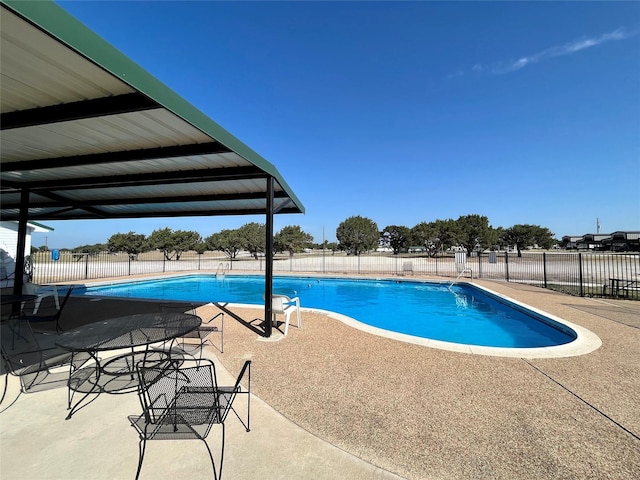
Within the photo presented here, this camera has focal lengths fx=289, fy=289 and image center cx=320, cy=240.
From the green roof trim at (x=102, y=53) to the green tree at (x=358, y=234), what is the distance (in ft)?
153

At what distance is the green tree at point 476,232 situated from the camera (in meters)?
37.1

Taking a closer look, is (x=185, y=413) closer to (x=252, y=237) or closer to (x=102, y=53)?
(x=102, y=53)

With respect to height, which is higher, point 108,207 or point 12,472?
point 108,207

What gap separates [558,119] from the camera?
1416 centimetres

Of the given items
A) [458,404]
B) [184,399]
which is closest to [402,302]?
[458,404]

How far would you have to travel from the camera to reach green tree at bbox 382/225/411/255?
51.7 metres

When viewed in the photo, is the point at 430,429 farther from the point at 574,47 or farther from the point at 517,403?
the point at 574,47

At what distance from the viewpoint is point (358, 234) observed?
162ft

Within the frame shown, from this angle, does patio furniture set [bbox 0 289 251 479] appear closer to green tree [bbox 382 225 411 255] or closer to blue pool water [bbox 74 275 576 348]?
blue pool water [bbox 74 275 576 348]

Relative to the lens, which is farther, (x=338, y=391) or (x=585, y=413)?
(x=338, y=391)

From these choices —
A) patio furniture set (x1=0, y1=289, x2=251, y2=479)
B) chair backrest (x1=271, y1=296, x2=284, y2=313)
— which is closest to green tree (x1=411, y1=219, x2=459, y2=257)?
chair backrest (x1=271, y1=296, x2=284, y2=313)

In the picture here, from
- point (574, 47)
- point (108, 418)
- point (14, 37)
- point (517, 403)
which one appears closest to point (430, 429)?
point (517, 403)

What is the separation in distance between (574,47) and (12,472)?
1523 cm

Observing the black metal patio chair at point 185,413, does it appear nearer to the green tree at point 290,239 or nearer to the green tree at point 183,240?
the green tree at point 290,239
